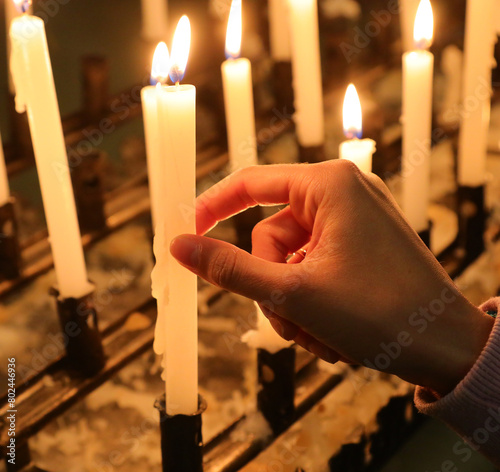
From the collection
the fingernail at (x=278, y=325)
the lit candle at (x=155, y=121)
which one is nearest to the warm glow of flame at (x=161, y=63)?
the lit candle at (x=155, y=121)

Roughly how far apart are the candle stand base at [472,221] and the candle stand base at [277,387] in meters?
0.45

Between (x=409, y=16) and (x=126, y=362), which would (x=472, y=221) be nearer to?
(x=409, y=16)

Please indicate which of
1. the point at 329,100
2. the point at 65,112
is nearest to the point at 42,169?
the point at 65,112

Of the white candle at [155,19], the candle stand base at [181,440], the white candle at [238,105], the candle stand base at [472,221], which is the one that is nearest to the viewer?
the candle stand base at [181,440]

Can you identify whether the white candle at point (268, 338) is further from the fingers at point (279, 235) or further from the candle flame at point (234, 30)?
the candle flame at point (234, 30)

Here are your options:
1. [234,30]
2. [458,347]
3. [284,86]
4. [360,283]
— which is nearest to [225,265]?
[360,283]

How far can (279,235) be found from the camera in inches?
31.7

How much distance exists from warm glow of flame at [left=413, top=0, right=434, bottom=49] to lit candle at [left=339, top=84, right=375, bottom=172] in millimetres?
187

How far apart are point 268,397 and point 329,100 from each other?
29.1 inches

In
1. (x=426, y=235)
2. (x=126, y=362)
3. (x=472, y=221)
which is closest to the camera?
(x=126, y=362)

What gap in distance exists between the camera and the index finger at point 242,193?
2.51 ft

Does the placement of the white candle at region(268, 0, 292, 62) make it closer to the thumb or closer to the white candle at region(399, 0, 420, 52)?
the white candle at region(399, 0, 420, 52)

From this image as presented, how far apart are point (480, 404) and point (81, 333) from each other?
0.48 meters

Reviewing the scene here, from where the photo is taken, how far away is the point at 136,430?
35.4 inches
